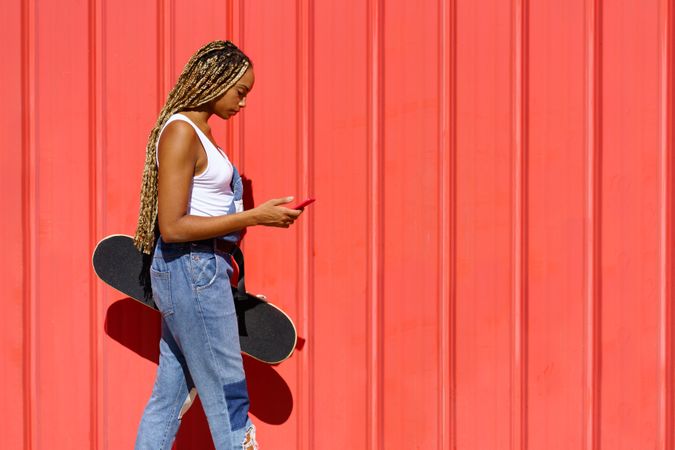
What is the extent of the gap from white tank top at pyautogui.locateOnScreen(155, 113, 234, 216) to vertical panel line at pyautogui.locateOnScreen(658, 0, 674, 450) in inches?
58.5

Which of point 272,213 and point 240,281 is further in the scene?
point 240,281

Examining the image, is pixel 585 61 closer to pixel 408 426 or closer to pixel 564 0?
pixel 564 0

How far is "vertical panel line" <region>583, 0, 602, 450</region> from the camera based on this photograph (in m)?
2.85

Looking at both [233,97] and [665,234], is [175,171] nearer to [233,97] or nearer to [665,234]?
[233,97]

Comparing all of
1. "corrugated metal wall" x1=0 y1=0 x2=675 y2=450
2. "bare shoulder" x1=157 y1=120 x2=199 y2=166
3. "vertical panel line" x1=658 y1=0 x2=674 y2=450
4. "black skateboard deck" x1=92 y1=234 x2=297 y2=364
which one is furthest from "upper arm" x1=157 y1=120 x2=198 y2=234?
"vertical panel line" x1=658 y1=0 x2=674 y2=450

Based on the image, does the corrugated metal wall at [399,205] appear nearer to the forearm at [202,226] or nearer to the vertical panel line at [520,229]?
the vertical panel line at [520,229]

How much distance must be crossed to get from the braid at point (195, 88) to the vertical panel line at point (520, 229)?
99 cm

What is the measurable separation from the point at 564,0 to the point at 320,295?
1.30 metres

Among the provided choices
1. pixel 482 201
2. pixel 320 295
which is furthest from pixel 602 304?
pixel 320 295

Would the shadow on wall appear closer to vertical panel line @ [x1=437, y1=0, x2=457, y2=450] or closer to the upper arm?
vertical panel line @ [x1=437, y1=0, x2=457, y2=450]

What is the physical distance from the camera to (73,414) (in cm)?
295

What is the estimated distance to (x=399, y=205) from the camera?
289 cm

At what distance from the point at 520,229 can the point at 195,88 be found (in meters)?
1.21

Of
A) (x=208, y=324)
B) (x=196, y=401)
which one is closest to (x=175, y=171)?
(x=208, y=324)
